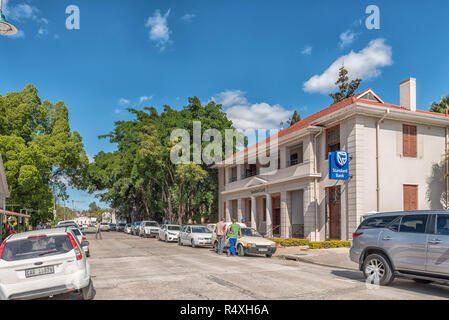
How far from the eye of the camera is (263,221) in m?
34.6

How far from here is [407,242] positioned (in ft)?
31.1

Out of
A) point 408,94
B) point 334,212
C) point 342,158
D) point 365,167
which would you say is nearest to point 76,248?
point 342,158

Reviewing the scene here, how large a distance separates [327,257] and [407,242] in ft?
25.8

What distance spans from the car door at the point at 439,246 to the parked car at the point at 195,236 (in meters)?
16.7

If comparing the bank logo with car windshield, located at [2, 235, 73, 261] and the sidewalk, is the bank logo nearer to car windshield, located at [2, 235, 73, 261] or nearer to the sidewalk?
the sidewalk

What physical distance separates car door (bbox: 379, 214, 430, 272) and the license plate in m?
7.45

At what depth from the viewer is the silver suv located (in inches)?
350

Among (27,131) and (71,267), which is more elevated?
(27,131)

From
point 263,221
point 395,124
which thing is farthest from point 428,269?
point 263,221

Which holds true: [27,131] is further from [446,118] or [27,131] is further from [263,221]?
[446,118]

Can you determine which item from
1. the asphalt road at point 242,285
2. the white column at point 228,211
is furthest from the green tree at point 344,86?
the asphalt road at point 242,285

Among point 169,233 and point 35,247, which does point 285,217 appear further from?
point 35,247
